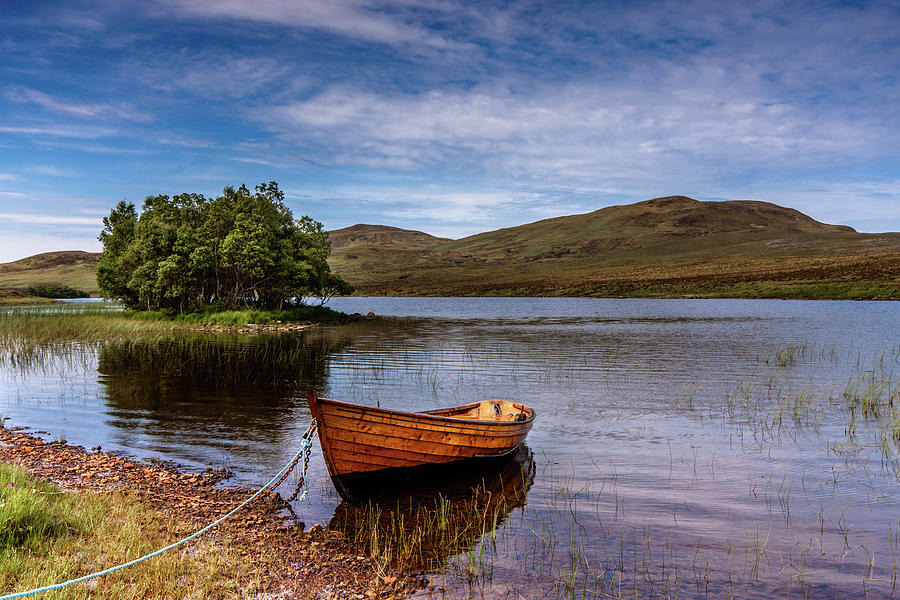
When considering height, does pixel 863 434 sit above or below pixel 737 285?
below

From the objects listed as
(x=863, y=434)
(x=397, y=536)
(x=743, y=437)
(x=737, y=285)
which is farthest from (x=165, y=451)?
(x=737, y=285)

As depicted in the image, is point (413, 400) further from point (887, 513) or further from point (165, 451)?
point (887, 513)

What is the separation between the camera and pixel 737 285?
112438 millimetres

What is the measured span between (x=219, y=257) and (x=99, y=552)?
56.8 meters

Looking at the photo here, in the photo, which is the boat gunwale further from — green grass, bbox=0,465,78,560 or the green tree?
the green tree

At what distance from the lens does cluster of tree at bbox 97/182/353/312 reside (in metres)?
56.3

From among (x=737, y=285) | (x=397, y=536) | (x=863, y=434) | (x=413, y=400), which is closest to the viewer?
(x=397, y=536)

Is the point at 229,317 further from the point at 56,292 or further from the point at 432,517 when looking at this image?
the point at 56,292

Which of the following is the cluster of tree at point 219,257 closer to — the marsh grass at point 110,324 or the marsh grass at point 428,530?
the marsh grass at point 110,324

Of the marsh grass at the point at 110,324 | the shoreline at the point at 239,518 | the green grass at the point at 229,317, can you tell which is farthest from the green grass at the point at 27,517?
the green grass at the point at 229,317

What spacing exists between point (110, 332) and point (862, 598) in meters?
49.8

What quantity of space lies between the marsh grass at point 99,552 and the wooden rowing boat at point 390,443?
2.75m

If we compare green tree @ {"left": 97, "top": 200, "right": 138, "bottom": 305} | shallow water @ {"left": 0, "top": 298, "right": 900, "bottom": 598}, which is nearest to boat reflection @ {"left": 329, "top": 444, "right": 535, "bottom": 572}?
shallow water @ {"left": 0, "top": 298, "right": 900, "bottom": 598}

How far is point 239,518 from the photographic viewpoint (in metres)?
10.1
